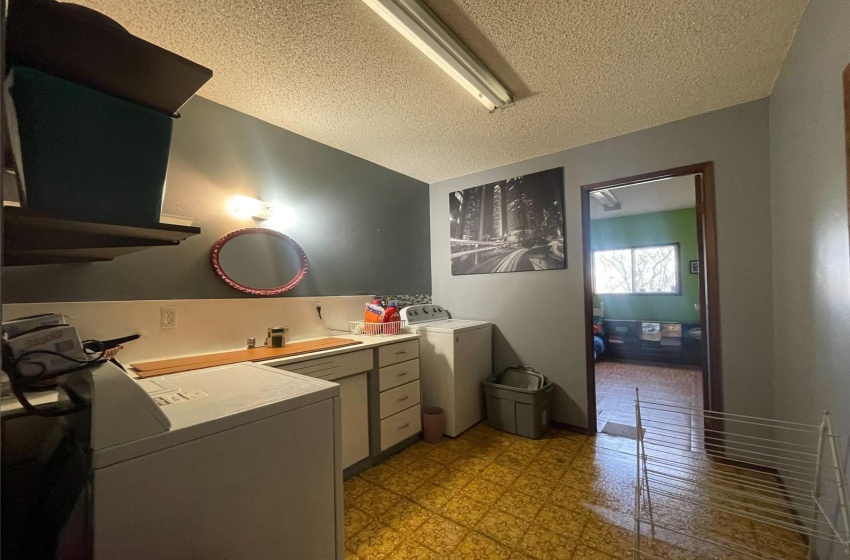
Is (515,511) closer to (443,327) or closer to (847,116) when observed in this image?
(443,327)

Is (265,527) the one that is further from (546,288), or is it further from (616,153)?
(616,153)

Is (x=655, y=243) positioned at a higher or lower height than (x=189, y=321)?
higher

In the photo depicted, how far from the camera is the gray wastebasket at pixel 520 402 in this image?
248 cm

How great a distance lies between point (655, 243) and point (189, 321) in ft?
21.0

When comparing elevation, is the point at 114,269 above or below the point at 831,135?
below

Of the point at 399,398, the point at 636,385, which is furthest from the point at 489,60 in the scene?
the point at 636,385

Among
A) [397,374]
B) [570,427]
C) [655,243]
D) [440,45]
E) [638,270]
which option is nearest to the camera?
[440,45]

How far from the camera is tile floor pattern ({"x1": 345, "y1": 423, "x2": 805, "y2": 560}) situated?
144 cm

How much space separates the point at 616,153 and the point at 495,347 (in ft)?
6.33

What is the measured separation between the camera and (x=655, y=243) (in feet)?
17.6

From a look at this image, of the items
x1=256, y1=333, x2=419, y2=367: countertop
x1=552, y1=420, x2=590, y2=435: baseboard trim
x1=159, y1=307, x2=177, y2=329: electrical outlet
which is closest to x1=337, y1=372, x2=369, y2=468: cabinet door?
x1=256, y1=333, x2=419, y2=367: countertop

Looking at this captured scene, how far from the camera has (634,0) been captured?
1.31 m

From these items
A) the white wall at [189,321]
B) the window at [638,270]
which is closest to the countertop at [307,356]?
the white wall at [189,321]

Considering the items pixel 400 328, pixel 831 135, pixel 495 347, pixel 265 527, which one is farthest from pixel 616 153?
pixel 265 527
